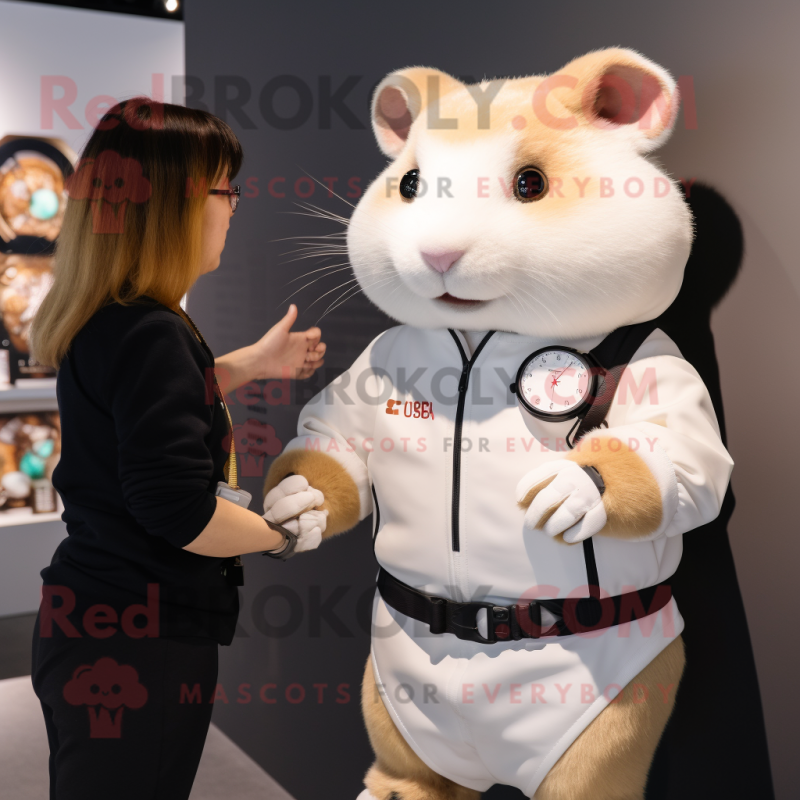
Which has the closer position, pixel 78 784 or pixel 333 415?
pixel 78 784

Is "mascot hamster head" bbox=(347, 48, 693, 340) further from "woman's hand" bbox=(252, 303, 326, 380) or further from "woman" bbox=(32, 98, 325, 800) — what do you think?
"woman's hand" bbox=(252, 303, 326, 380)

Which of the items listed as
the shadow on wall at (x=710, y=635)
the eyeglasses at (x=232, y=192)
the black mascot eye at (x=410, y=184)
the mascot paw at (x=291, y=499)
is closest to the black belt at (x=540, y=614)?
the shadow on wall at (x=710, y=635)

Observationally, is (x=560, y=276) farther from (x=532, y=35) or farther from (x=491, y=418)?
(x=532, y=35)

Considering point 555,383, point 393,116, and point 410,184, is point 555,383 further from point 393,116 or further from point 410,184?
point 393,116

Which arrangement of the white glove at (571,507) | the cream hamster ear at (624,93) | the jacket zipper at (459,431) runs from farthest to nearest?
the jacket zipper at (459,431)
the cream hamster ear at (624,93)
the white glove at (571,507)

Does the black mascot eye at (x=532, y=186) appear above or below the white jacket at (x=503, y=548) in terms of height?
above

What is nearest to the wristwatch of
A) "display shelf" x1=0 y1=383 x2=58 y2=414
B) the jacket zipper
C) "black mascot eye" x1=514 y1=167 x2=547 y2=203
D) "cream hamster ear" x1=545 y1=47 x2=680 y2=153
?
the jacket zipper

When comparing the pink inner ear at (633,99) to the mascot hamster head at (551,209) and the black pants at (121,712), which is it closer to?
the mascot hamster head at (551,209)

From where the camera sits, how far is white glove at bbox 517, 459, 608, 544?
1.00m

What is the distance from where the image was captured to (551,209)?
3.56ft

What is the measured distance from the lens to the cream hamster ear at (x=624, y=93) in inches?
43.3

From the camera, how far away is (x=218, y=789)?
2.25m

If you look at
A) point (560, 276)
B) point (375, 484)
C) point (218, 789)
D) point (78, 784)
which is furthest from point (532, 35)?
point (218, 789)

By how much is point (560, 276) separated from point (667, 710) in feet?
2.16
